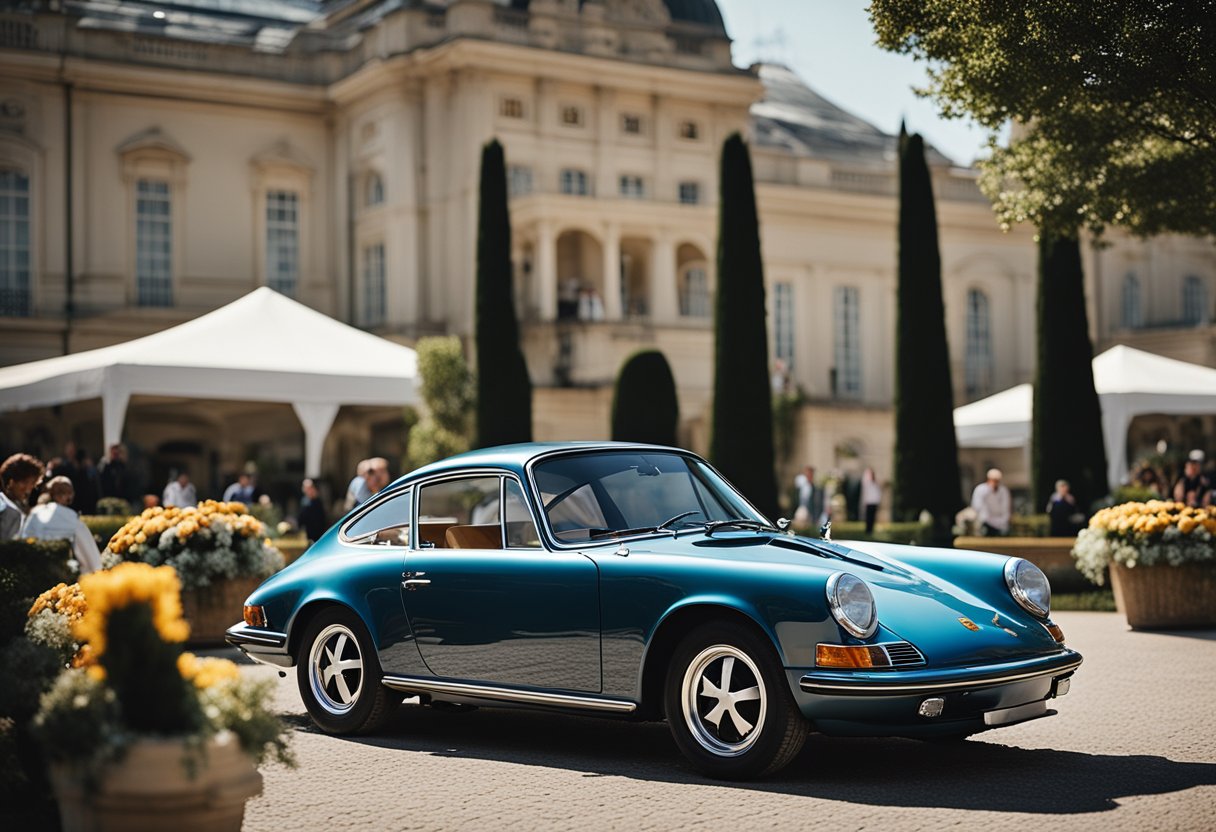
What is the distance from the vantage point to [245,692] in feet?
16.5

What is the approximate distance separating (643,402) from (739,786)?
23.3m

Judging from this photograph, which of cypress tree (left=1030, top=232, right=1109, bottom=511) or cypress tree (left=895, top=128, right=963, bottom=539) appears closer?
cypress tree (left=1030, top=232, right=1109, bottom=511)

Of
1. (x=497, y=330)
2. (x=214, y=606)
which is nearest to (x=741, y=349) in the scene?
(x=497, y=330)

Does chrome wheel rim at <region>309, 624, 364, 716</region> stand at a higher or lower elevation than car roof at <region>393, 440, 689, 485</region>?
lower

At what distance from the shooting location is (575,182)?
43594mm

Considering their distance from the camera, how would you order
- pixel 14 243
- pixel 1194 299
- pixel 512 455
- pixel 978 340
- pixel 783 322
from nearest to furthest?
pixel 512 455 → pixel 14 243 → pixel 783 322 → pixel 978 340 → pixel 1194 299

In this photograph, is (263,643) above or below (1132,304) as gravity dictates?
below

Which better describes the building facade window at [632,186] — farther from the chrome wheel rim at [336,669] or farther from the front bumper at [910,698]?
the front bumper at [910,698]

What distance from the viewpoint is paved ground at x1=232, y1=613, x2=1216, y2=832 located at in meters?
6.41

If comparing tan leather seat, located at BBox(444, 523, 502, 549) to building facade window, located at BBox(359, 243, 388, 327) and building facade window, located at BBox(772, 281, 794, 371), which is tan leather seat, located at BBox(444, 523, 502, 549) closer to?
building facade window, located at BBox(359, 243, 388, 327)

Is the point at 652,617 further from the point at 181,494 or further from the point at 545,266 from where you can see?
the point at 545,266

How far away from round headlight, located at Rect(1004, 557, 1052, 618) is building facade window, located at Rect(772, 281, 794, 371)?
128ft

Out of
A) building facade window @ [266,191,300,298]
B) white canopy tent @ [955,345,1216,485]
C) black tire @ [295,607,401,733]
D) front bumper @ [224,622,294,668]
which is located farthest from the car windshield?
building facade window @ [266,191,300,298]

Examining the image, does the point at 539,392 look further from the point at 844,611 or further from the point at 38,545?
the point at 844,611
